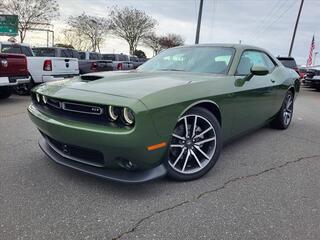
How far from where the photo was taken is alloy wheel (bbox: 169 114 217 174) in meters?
2.96

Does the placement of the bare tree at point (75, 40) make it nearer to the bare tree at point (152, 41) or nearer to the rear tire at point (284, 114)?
the bare tree at point (152, 41)

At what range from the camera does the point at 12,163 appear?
3.47 metres

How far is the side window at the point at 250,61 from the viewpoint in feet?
12.7

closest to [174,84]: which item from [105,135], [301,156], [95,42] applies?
[105,135]

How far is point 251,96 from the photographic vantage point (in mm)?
3879

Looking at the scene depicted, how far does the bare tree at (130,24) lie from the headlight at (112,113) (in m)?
36.9

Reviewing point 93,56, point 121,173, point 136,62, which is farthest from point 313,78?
point 121,173

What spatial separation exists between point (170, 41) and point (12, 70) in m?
43.2

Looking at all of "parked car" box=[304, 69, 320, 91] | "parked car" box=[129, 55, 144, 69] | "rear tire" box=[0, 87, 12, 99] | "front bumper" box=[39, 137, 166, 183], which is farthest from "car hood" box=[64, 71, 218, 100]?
"parked car" box=[304, 69, 320, 91]

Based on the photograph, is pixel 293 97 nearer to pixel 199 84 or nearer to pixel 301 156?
pixel 301 156

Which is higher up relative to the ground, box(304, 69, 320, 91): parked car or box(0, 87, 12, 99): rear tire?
box(304, 69, 320, 91): parked car

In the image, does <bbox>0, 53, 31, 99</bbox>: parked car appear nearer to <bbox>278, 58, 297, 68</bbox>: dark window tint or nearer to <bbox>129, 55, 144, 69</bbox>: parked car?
<bbox>129, 55, 144, 69</bbox>: parked car

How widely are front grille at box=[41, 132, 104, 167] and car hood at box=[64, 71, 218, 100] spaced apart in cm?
52

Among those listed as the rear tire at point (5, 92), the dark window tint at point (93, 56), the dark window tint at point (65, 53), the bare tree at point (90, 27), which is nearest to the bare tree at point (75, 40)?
the bare tree at point (90, 27)
